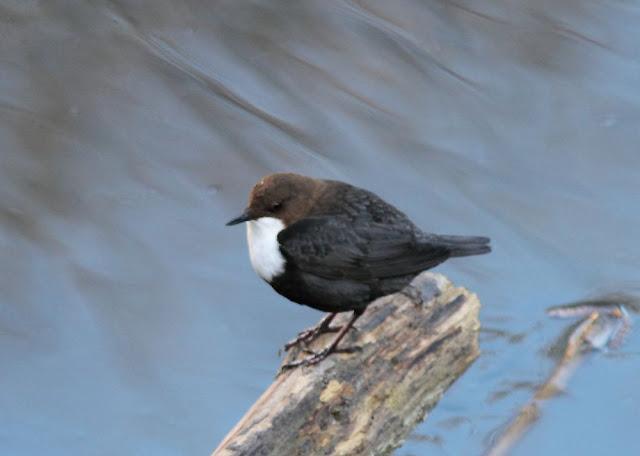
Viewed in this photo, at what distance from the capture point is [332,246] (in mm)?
4203

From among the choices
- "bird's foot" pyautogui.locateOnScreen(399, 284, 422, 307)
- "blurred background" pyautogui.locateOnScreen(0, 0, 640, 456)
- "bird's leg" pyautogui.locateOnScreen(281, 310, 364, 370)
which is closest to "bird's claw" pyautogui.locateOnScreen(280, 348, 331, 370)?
"bird's leg" pyautogui.locateOnScreen(281, 310, 364, 370)

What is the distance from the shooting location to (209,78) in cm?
691

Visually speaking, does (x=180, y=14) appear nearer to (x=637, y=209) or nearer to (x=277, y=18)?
(x=277, y=18)

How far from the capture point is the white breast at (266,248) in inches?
165

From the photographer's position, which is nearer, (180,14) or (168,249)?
(168,249)

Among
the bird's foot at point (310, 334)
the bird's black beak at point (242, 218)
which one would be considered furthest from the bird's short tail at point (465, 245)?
the bird's black beak at point (242, 218)

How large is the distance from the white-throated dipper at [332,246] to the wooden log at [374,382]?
11 cm

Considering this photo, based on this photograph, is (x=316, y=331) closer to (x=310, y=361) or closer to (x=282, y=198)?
(x=310, y=361)

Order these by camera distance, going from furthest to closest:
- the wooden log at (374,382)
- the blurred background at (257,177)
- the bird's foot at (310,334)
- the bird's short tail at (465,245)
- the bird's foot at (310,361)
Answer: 1. the blurred background at (257,177)
2. the bird's foot at (310,334)
3. the bird's short tail at (465,245)
4. the bird's foot at (310,361)
5. the wooden log at (374,382)

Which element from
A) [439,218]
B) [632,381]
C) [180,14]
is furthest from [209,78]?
[632,381]

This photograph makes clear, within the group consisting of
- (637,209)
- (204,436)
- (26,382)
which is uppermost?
(26,382)

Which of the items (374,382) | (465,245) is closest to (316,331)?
(374,382)

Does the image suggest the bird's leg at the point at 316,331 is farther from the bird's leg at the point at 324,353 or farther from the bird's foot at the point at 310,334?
the bird's leg at the point at 324,353

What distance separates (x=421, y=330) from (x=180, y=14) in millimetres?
3430
